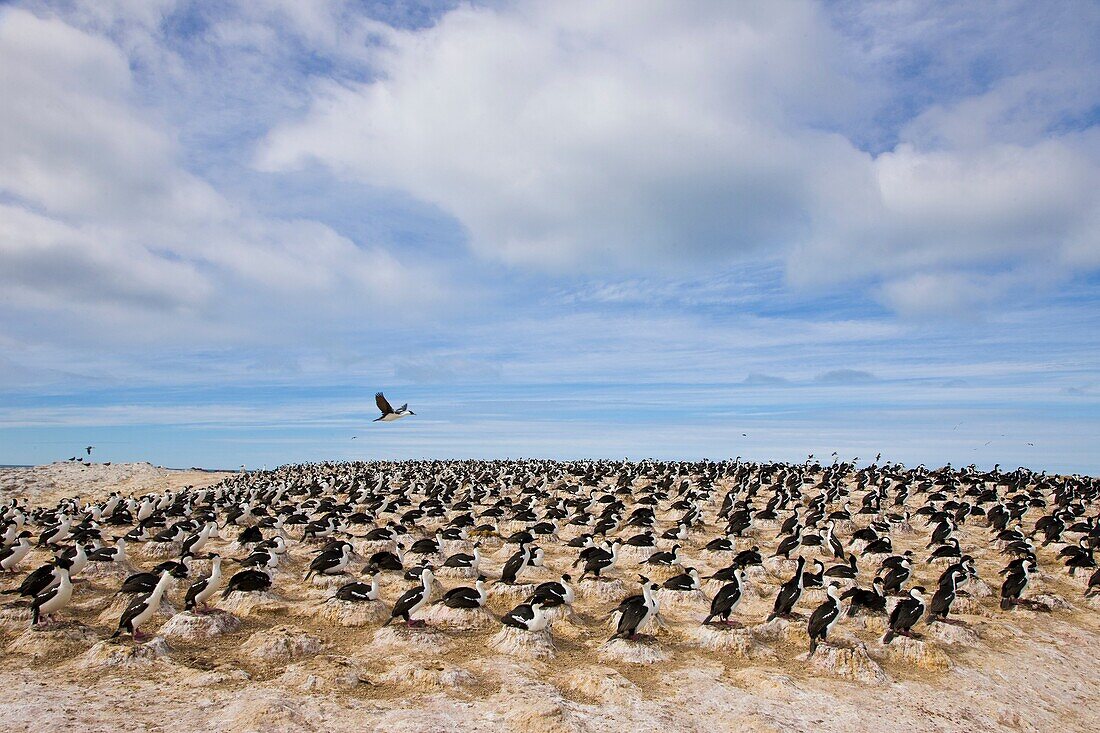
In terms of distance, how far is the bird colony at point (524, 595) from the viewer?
15617 millimetres

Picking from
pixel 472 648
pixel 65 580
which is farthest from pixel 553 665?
pixel 65 580

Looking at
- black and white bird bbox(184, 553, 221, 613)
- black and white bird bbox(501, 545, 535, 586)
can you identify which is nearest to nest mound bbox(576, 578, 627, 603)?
black and white bird bbox(501, 545, 535, 586)

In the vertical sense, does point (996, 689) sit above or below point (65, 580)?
below

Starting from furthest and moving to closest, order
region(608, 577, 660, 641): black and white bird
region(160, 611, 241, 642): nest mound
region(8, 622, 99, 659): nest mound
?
1. region(608, 577, 660, 641): black and white bird
2. region(160, 611, 241, 642): nest mound
3. region(8, 622, 99, 659): nest mound

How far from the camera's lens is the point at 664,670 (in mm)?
15773

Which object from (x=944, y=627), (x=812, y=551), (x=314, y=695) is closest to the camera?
(x=314, y=695)

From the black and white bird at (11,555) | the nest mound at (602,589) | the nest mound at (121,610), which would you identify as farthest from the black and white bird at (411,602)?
the black and white bird at (11,555)

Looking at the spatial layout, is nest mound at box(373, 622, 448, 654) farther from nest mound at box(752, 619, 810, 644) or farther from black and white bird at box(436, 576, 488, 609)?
nest mound at box(752, 619, 810, 644)

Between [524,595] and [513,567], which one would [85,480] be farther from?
[524,595]

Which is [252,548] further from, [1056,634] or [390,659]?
[1056,634]

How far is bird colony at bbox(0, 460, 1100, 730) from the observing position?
51.2 feet

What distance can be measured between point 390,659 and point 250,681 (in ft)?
10.1

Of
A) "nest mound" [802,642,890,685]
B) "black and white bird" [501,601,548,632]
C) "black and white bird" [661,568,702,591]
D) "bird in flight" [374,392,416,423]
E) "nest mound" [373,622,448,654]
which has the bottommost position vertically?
"nest mound" [373,622,448,654]

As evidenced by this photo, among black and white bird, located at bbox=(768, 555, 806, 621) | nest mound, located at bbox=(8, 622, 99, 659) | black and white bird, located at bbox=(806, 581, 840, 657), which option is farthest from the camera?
black and white bird, located at bbox=(768, 555, 806, 621)
